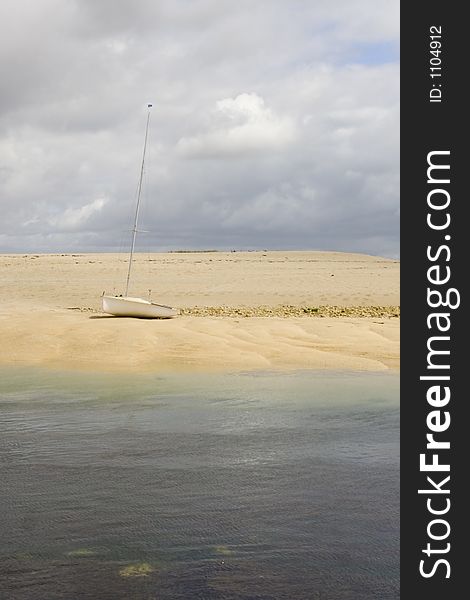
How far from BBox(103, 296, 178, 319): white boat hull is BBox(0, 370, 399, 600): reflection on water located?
10619 mm

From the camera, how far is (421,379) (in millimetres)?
6285

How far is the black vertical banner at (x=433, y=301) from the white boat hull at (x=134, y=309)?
16442 mm

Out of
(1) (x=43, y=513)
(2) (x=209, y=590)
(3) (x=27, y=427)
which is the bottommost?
(2) (x=209, y=590)

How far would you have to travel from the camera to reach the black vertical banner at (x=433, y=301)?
5.42 m

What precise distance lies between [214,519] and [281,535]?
0.68 meters

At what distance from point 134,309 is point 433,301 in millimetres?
17111

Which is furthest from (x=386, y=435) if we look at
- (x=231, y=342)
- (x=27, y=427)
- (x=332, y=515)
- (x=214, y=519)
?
(x=231, y=342)

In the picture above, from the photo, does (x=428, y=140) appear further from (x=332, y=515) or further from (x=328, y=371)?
(x=328, y=371)

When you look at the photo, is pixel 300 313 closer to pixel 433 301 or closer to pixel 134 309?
pixel 134 309

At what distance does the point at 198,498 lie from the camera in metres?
7.00

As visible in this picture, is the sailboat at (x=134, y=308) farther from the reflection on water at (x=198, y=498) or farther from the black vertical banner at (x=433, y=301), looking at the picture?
the black vertical banner at (x=433, y=301)

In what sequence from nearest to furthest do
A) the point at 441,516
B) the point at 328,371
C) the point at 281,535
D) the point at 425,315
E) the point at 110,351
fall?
the point at 441,516, the point at 281,535, the point at 425,315, the point at 328,371, the point at 110,351

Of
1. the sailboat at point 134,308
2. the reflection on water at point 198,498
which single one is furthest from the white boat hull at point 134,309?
the reflection on water at point 198,498

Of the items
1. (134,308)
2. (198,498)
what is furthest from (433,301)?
(134,308)
